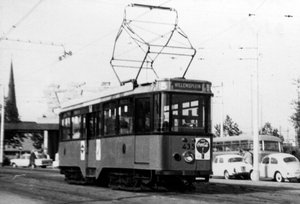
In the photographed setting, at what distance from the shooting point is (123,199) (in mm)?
14609

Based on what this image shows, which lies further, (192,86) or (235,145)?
(235,145)

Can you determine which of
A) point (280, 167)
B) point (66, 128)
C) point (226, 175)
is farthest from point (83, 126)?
point (226, 175)

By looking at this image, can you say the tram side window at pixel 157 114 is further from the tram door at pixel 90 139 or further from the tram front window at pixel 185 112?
the tram door at pixel 90 139

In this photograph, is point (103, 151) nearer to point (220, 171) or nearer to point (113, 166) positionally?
point (113, 166)

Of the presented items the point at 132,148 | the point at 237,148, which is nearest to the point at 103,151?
the point at 132,148

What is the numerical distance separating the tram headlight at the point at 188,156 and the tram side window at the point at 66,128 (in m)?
8.11

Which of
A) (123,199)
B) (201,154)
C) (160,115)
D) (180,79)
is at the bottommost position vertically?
(123,199)

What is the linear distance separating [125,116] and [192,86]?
247 cm

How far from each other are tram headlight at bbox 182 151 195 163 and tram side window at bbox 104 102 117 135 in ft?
10.2

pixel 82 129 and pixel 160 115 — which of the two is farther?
pixel 82 129

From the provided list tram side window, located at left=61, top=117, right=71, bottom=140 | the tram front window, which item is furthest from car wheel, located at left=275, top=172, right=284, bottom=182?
the tram front window

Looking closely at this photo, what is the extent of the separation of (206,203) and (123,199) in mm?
2482

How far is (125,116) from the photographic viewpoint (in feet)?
58.6

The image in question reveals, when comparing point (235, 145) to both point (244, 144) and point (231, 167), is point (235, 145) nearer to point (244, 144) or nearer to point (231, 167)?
point (244, 144)
